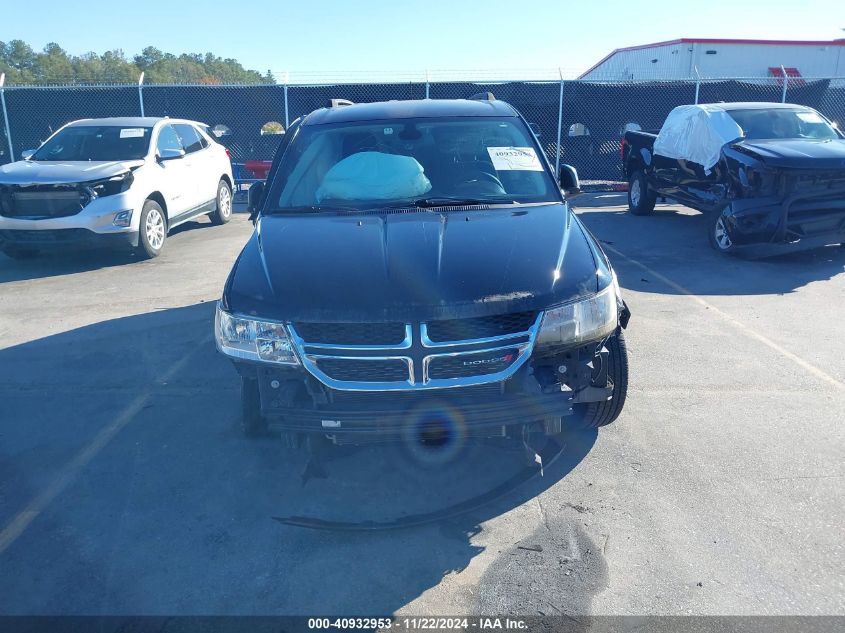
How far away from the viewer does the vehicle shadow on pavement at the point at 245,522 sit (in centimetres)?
280

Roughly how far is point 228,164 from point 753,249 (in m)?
8.49

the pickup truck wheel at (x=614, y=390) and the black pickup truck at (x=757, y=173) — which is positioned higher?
the black pickup truck at (x=757, y=173)

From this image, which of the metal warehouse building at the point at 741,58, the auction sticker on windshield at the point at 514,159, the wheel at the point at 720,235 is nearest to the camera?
the auction sticker on windshield at the point at 514,159

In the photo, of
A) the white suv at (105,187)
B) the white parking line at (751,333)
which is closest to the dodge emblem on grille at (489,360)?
the white parking line at (751,333)

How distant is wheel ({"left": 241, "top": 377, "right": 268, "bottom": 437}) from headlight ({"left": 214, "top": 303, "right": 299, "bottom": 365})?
1.78ft

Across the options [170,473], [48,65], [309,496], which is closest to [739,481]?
[309,496]

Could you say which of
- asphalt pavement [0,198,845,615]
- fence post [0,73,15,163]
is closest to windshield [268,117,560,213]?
asphalt pavement [0,198,845,615]

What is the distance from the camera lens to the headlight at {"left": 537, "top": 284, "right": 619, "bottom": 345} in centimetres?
311

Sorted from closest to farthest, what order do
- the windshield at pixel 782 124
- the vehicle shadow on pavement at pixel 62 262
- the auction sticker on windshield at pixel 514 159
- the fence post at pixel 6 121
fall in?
the auction sticker on windshield at pixel 514 159 < the vehicle shadow on pavement at pixel 62 262 < the windshield at pixel 782 124 < the fence post at pixel 6 121

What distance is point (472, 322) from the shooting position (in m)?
3.05

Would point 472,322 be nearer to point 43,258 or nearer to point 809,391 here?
point 809,391

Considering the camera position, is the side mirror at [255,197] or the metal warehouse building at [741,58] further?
the metal warehouse building at [741,58]

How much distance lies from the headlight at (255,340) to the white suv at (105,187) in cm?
594

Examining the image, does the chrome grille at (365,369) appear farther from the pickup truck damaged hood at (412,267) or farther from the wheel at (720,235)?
the wheel at (720,235)
